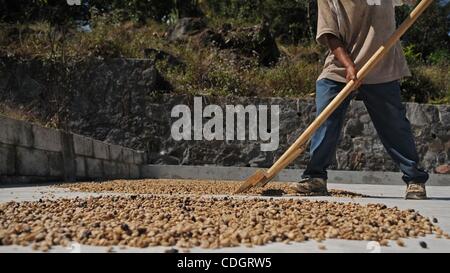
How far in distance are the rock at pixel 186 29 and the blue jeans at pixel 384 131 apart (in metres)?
5.90

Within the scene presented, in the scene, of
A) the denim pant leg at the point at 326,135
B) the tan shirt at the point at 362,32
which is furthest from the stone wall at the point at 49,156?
the tan shirt at the point at 362,32

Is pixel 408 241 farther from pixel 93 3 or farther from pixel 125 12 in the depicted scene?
pixel 93 3

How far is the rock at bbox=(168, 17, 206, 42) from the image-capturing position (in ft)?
29.2

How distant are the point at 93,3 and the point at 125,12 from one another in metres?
1.84

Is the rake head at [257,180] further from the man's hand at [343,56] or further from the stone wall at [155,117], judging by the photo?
the stone wall at [155,117]

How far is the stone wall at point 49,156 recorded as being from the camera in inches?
153

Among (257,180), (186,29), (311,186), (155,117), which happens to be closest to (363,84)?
(311,186)

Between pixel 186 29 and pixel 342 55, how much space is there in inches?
238

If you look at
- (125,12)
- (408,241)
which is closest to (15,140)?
(408,241)

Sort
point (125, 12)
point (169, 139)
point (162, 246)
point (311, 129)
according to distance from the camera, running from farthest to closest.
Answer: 1. point (125, 12)
2. point (169, 139)
3. point (311, 129)
4. point (162, 246)

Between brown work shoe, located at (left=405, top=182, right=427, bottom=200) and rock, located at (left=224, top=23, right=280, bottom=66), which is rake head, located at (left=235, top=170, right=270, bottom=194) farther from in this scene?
rock, located at (left=224, top=23, right=280, bottom=66)

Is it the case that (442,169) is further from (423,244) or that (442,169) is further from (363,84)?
(423,244)

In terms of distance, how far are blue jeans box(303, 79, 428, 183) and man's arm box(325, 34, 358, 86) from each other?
7.3 inches

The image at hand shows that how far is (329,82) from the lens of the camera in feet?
11.0
